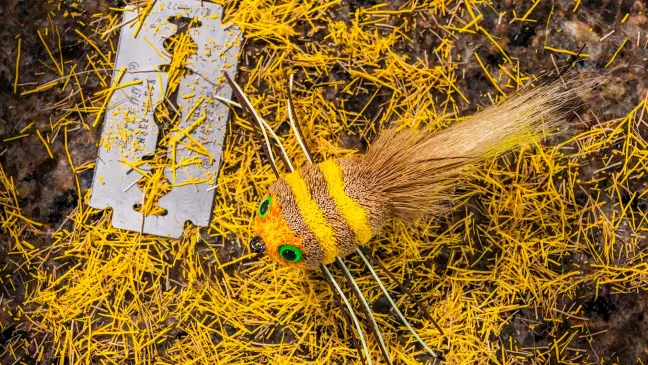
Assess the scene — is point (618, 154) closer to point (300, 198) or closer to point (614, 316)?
point (614, 316)

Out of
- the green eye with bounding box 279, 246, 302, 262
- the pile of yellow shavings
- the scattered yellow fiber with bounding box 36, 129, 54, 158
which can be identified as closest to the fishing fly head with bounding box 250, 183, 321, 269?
the green eye with bounding box 279, 246, 302, 262

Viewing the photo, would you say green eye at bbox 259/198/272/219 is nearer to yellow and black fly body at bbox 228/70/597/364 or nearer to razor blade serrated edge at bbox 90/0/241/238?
yellow and black fly body at bbox 228/70/597/364

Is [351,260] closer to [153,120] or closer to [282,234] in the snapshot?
[282,234]

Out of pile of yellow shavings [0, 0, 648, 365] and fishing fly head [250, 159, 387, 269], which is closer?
fishing fly head [250, 159, 387, 269]

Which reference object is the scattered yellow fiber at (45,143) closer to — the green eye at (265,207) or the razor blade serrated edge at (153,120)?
the razor blade serrated edge at (153,120)

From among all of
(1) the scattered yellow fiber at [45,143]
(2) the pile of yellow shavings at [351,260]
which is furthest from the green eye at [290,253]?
(1) the scattered yellow fiber at [45,143]

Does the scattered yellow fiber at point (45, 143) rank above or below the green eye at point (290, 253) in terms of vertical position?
above

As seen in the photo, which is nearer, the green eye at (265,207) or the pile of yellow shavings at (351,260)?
the green eye at (265,207)

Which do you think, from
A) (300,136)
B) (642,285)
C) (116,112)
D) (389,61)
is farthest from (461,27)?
(116,112)
